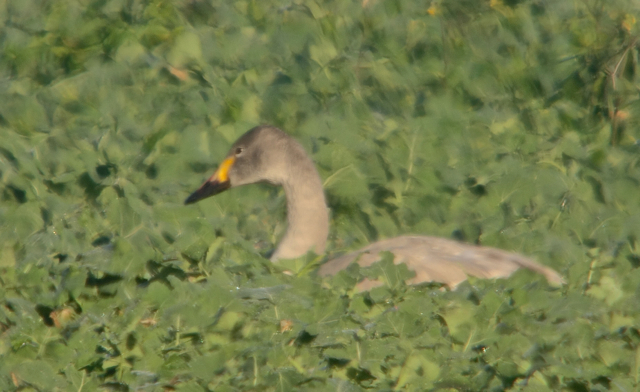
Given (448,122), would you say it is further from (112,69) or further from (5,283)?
(5,283)

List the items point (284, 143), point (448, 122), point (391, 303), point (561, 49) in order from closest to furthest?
point (391, 303) → point (284, 143) → point (448, 122) → point (561, 49)

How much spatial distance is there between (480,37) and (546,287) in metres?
3.65

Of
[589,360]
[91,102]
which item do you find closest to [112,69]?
[91,102]

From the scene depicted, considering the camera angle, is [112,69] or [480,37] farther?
[480,37]

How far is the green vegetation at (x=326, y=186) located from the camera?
349cm

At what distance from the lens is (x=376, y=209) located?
5383 millimetres

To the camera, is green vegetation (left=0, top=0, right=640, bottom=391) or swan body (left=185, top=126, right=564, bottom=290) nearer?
green vegetation (left=0, top=0, right=640, bottom=391)

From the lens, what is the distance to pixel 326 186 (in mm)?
5531

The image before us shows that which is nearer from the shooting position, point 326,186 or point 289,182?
point 289,182

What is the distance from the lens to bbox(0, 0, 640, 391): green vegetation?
3486 mm

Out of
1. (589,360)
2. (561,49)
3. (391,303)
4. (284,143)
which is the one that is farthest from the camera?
(561,49)

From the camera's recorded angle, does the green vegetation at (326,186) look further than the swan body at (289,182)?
No

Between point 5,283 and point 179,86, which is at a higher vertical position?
point 5,283

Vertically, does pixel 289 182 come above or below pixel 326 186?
above
